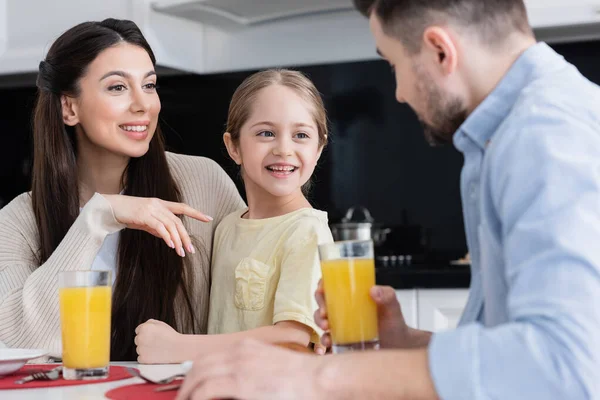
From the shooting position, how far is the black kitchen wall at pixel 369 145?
3.32 metres

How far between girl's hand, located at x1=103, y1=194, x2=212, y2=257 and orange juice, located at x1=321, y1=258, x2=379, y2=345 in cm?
55

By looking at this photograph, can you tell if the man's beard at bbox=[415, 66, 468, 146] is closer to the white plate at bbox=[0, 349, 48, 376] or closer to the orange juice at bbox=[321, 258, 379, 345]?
the orange juice at bbox=[321, 258, 379, 345]

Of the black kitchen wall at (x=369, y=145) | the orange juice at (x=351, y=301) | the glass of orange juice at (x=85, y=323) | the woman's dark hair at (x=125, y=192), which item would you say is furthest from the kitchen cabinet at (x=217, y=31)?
the orange juice at (x=351, y=301)

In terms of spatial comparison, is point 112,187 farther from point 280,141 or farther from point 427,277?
point 427,277

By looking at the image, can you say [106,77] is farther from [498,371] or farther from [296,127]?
[498,371]

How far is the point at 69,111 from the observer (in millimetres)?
2234

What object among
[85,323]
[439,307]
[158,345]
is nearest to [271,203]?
[158,345]

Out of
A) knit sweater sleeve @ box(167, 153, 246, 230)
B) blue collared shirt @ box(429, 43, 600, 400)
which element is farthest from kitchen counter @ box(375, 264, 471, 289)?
blue collared shirt @ box(429, 43, 600, 400)

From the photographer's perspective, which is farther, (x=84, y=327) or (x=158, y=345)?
(x=158, y=345)

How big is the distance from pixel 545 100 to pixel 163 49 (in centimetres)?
262

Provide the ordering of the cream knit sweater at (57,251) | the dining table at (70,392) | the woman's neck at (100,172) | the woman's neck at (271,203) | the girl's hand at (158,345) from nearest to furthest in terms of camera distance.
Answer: the dining table at (70,392) < the girl's hand at (158,345) < the cream knit sweater at (57,251) < the woman's neck at (271,203) < the woman's neck at (100,172)

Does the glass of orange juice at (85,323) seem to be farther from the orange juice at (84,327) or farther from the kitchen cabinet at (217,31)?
the kitchen cabinet at (217,31)

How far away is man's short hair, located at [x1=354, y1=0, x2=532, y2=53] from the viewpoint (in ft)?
3.18

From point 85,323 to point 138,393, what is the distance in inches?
8.4
